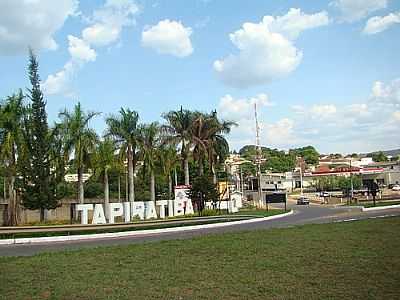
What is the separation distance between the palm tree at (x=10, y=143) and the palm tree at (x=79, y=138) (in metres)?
3.75

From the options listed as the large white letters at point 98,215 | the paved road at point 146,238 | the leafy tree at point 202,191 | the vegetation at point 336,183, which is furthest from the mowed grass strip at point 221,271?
the vegetation at point 336,183

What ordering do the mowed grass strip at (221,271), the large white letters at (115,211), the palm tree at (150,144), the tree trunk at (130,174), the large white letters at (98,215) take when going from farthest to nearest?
the palm tree at (150,144)
the tree trunk at (130,174)
the large white letters at (115,211)
the large white letters at (98,215)
the mowed grass strip at (221,271)

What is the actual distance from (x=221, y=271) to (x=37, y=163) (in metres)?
32.3

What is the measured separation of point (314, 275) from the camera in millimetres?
9977

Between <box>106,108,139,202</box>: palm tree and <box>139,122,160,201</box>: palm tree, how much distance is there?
89 centimetres

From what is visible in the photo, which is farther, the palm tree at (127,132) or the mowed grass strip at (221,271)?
the palm tree at (127,132)

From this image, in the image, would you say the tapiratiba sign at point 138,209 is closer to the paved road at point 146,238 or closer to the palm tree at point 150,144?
the palm tree at point 150,144

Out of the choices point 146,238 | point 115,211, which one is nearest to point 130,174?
point 115,211

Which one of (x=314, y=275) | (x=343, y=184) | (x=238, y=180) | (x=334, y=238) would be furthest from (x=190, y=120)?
(x=343, y=184)

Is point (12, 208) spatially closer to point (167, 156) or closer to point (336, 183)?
point (167, 156)

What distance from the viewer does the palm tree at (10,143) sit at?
37.2 meters

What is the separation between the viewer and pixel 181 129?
45.1 meters

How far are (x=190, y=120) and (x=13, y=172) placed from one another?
53.7ft

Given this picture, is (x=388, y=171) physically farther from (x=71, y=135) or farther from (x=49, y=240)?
(x=49, y=240)
